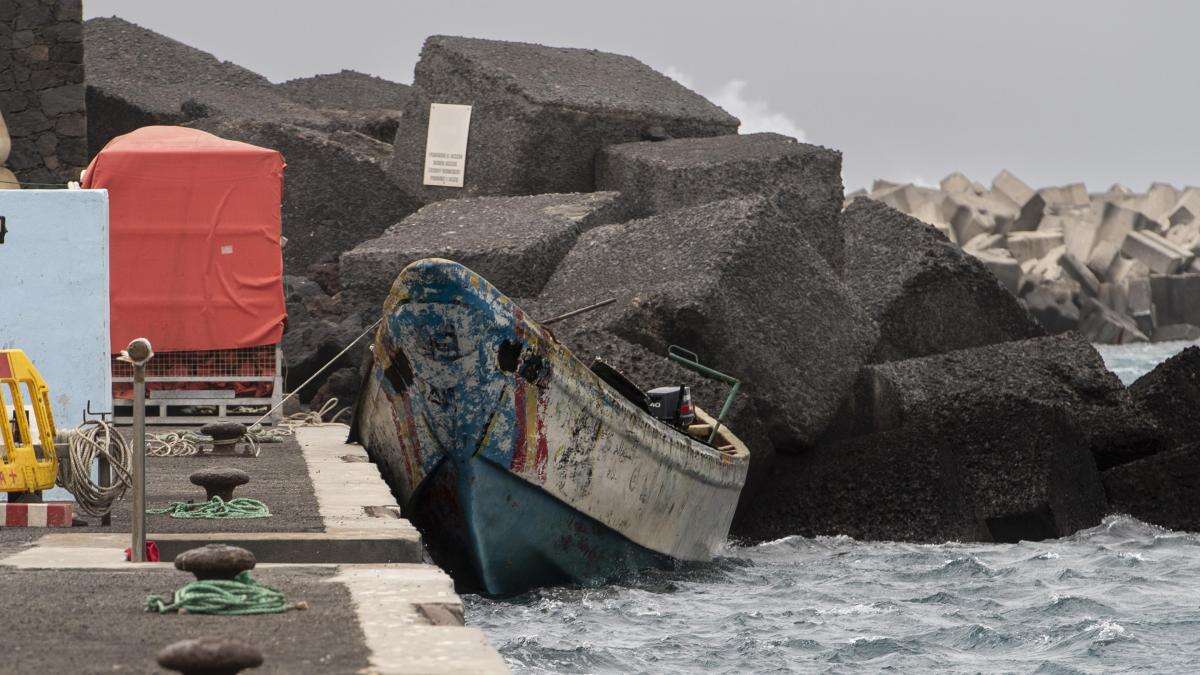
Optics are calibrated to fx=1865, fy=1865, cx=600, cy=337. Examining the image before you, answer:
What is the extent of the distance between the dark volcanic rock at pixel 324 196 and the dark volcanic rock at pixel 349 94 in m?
4.68

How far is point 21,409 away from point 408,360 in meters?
2.66

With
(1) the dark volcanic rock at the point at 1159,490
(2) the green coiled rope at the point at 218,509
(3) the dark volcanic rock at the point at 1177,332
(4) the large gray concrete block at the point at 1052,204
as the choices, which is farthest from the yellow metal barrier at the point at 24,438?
(4) the large gray concrete block at the point at 1052,204

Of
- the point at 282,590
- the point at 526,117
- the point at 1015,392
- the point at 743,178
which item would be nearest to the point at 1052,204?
the point at 526,117

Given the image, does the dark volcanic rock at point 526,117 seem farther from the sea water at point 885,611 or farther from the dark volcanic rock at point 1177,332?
the dark volcanic rock at point 1177,332

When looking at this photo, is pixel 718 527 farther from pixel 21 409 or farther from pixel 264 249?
pixel 21 409

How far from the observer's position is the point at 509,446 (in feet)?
34.8

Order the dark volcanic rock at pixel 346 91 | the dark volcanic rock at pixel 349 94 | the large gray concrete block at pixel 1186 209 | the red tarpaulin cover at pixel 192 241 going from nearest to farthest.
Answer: the red tarpaulin cover at pixel 192 241
the dark volcanic rock at pixel 349 94
the dark volcanic rock at pixel 346 91
the large gray concrete block at pixel 1186 209

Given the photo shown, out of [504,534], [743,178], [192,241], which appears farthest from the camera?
[743,178]

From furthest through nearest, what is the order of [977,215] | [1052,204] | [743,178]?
1. [1052,204]
2. [977,215]
3. [743,178]

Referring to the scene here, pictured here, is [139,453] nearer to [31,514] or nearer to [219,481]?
[31,514]

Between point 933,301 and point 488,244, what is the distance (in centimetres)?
396

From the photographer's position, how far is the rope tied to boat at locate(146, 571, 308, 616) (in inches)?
237

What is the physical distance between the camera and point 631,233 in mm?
15609

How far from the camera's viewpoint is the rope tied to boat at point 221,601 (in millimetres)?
6008
